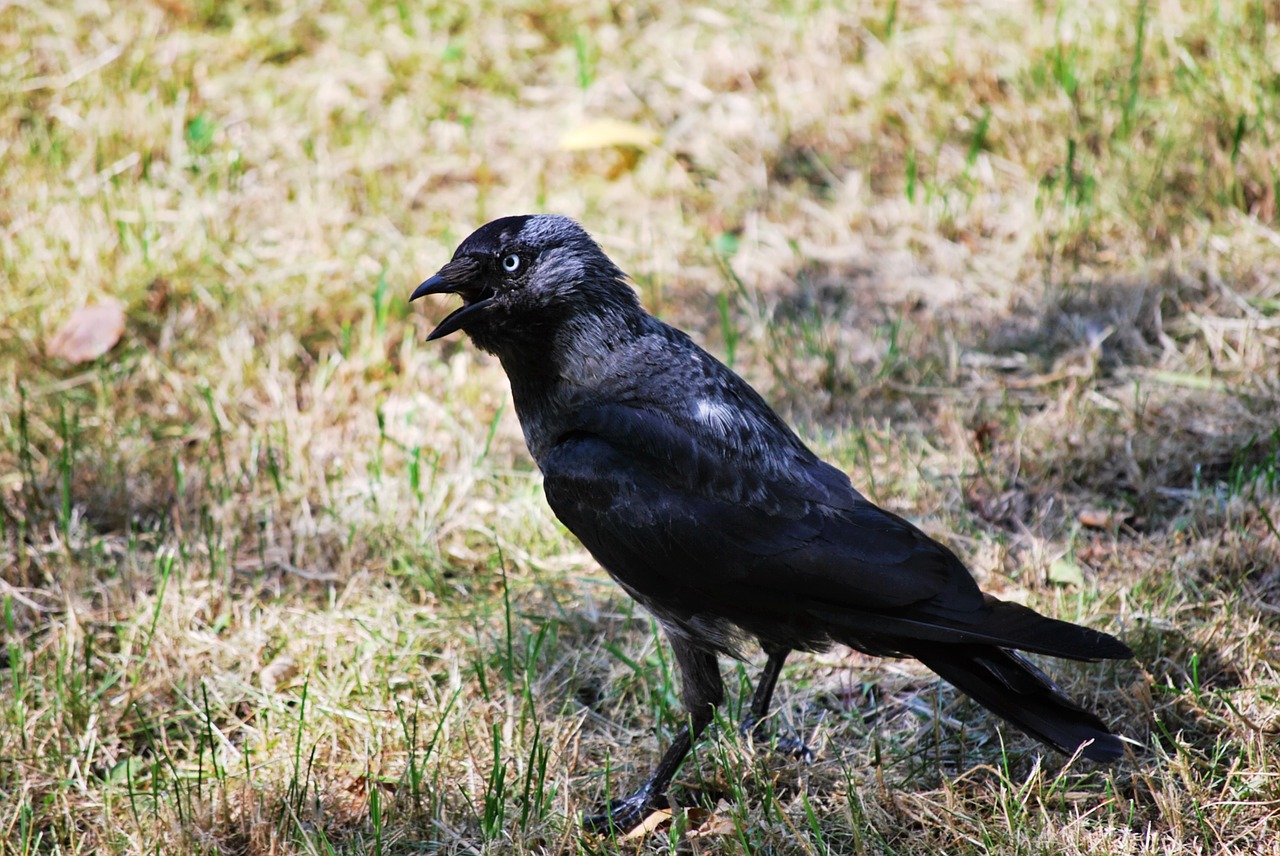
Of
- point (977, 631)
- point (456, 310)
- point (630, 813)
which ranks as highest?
point (456, 310)

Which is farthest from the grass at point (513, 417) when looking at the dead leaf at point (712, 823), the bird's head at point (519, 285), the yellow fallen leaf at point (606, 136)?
the bird's head at point (519, 285)

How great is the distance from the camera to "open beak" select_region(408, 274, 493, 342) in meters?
3.45

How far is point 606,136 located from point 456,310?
2.99 metres

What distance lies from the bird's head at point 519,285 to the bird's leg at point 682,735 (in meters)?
1.00

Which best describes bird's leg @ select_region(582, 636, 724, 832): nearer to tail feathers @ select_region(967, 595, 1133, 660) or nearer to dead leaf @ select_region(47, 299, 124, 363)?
tail feathers @ select_region(967, 595, 1133, 660)

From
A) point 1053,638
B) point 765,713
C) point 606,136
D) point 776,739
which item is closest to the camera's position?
point 1053,638

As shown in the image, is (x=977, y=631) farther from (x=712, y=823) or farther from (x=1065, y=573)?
(x=1065, y=573)

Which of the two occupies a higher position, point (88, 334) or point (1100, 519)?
point (88, 334)

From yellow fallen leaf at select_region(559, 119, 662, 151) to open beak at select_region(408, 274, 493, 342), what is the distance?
288 centimetres

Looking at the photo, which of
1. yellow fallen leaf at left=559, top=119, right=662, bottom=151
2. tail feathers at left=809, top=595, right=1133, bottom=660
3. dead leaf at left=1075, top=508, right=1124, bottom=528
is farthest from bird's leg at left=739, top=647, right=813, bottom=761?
yellow fallen leaf at left=559, top=119, right=662, bottom=151

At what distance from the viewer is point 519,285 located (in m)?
3.49

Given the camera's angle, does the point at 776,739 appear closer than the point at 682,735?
No

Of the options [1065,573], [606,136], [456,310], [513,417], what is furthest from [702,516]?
[606,136]

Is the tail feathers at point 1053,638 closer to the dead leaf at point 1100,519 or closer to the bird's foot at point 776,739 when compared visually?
the bird's foot at point 776,739
